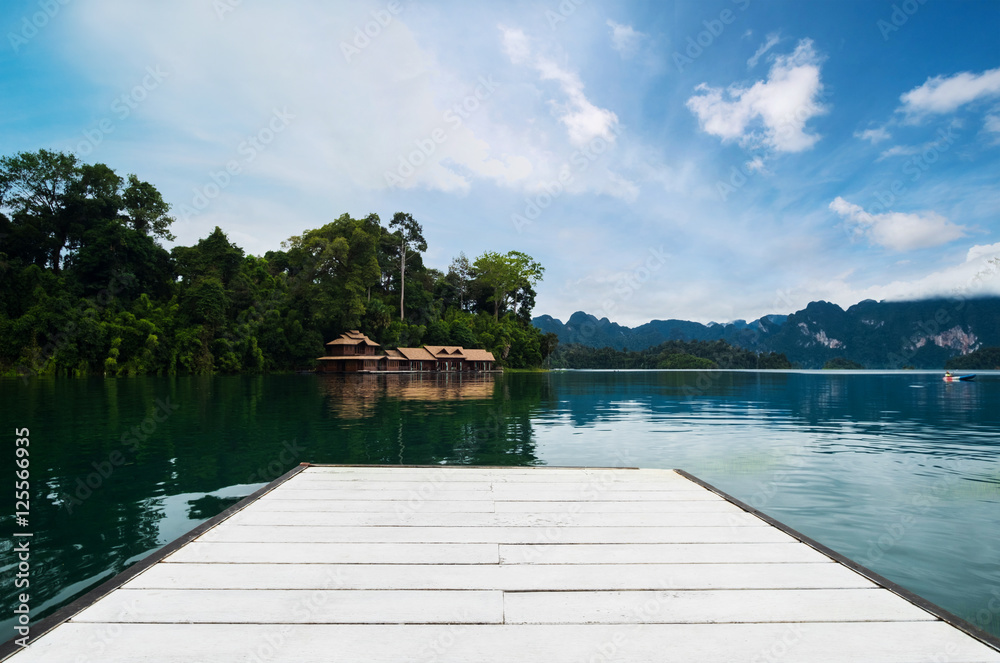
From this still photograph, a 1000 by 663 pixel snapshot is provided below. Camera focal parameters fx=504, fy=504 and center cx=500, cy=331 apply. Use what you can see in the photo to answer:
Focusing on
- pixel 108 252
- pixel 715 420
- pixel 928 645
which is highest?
pixel 108 252

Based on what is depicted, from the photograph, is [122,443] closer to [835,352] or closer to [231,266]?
[231,266]

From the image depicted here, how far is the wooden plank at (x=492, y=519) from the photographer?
10.8 ft

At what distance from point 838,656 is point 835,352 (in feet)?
577

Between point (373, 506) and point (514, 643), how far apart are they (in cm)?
214

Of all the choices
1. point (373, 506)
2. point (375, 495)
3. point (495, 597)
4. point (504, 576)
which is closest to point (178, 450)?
point (375, 495)

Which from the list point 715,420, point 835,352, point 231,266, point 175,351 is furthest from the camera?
point 835,352

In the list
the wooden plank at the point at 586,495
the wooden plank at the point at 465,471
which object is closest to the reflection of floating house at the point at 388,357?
the wooden plank at the point at 465,471

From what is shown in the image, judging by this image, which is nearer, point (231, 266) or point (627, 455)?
point (627, 455)

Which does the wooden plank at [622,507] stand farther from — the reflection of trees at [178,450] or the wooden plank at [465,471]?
the reflection of trees at [178,450]

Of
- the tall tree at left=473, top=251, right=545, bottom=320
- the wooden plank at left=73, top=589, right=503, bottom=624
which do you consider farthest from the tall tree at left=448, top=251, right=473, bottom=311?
the wooden plank at left=73, top=589, right=503, bottom=624

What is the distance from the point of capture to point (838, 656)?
70.4 inches

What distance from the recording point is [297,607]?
2121 mm

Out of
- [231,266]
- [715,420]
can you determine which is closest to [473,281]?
[231,266]

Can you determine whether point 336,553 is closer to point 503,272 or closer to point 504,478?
point 504,478
